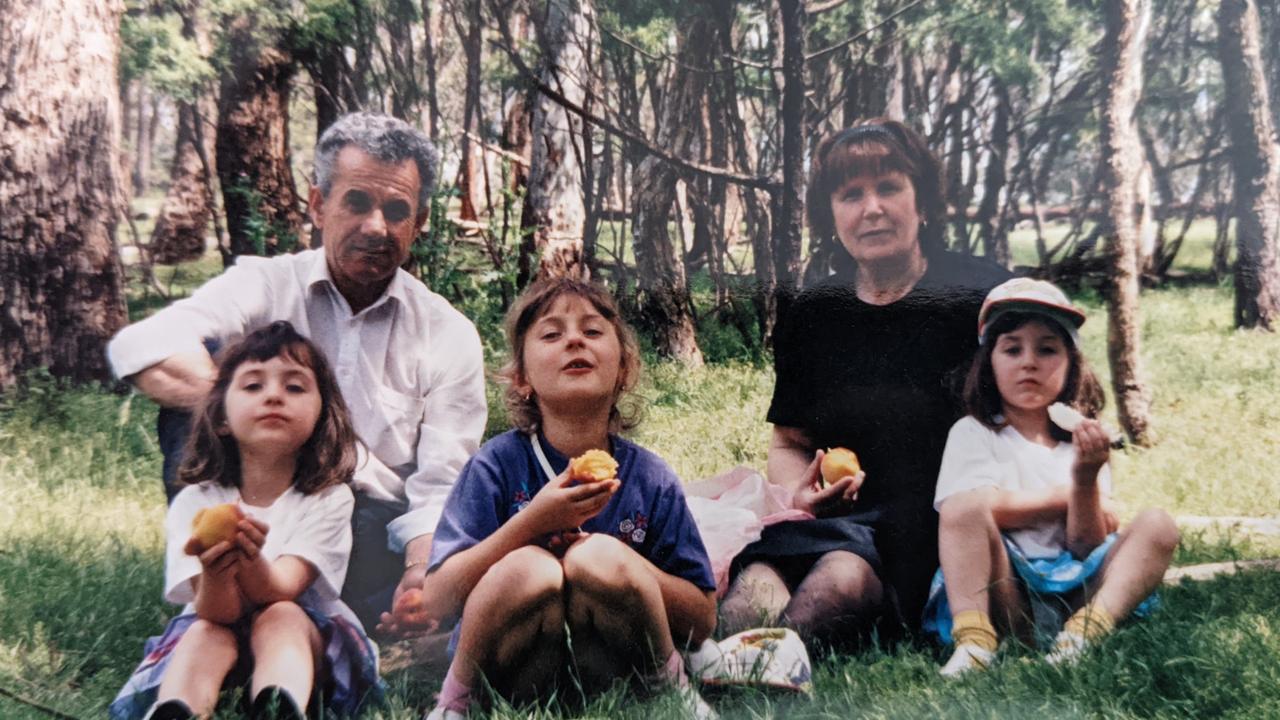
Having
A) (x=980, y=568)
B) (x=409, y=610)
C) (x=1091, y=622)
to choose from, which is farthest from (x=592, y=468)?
(x=1091, y=622)

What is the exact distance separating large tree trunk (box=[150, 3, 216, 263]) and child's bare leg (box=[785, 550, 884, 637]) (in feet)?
6.43

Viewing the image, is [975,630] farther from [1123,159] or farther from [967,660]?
[1123,159]

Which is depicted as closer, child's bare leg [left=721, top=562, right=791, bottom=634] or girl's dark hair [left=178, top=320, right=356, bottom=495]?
girl's dark hair [left=178, top=320, right=356, bottom=495]

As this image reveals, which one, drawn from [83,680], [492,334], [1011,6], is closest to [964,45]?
[1011,6]

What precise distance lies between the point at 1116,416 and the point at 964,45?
1.12 meters

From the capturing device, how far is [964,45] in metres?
3.29

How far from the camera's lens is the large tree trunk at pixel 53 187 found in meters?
3.37

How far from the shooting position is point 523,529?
8.74ft

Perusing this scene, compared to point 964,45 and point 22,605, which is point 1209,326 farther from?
point 22,605

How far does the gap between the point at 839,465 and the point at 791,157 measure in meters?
0.88

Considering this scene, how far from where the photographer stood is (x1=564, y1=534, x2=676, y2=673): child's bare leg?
8.63 ft

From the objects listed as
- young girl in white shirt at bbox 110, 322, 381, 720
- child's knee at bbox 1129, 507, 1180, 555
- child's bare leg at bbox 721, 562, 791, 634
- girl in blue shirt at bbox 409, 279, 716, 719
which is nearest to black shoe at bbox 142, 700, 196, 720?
young girl in white shirt at bbox 110, 322, 381, 720

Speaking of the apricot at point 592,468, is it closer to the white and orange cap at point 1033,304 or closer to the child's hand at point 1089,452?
the white and orange cap at point 1033,304

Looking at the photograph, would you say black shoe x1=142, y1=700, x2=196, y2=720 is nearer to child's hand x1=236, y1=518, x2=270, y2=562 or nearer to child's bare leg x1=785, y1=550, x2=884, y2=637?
child's hand x1=236, y1=518, x2=270, y2=562
